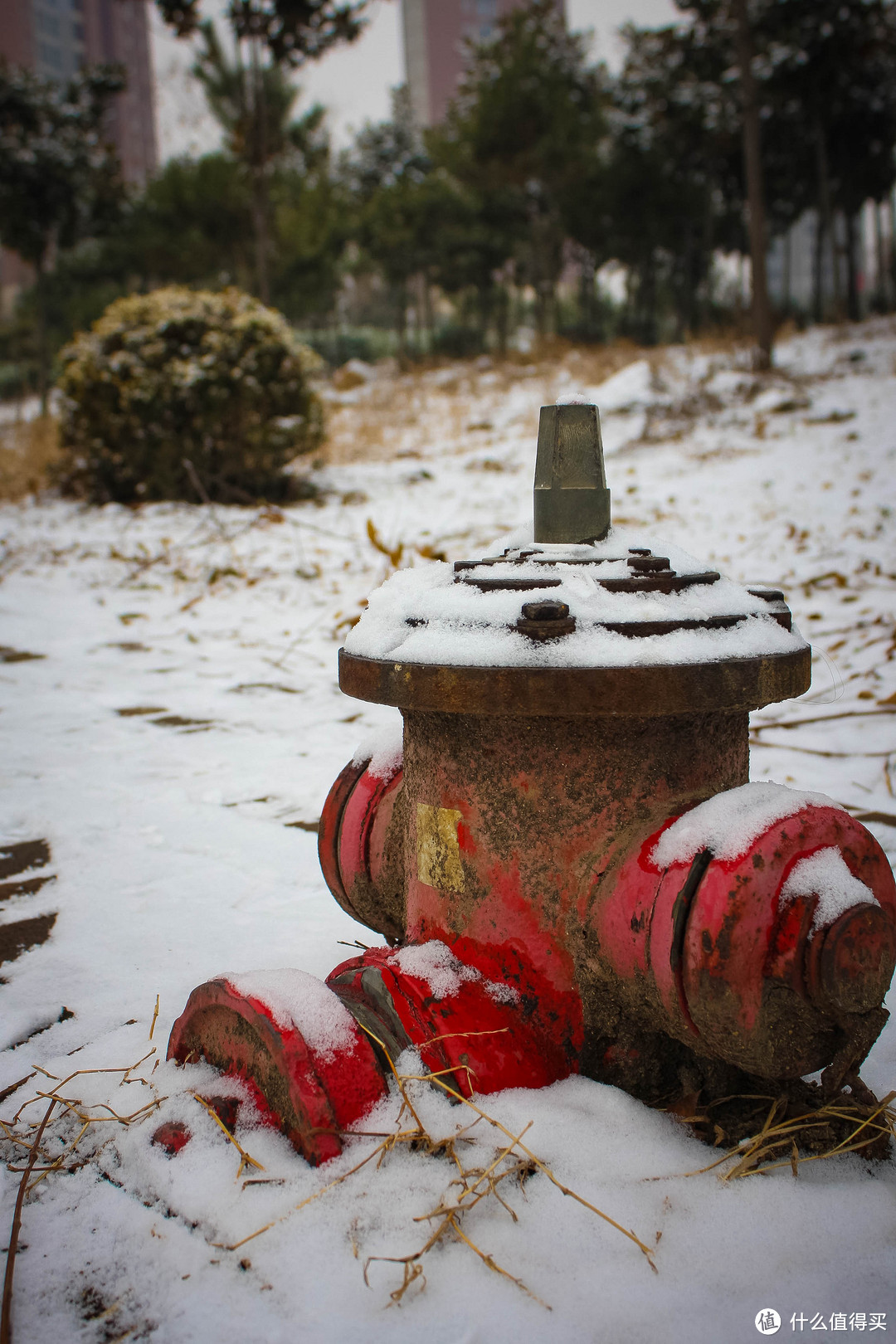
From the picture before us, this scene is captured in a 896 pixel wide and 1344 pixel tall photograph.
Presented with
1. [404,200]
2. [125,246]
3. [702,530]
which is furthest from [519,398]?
[125,246]

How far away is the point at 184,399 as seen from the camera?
656cm

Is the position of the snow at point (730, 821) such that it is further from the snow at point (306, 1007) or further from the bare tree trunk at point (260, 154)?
the bare tree trunk at point (260, 154)

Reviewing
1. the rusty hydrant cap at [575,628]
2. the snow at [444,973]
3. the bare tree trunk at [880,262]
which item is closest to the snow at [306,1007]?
the snow at [444,973]

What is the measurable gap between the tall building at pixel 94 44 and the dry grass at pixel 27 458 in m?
38.6

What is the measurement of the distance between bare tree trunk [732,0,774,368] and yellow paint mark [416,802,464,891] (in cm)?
1006

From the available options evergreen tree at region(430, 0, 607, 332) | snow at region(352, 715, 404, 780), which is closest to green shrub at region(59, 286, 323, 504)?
snow at region(352, 715, 404, 780)

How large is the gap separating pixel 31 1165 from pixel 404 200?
78.3ft

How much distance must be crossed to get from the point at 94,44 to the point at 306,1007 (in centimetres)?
6224

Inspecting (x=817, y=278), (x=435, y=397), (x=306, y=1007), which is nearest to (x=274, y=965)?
(x=306, y=1007)

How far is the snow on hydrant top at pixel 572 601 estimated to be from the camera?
100 centimetres

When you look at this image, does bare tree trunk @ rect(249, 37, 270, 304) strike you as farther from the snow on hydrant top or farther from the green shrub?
the snow on hydrant top

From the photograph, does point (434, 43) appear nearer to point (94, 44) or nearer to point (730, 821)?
point (94, 44)

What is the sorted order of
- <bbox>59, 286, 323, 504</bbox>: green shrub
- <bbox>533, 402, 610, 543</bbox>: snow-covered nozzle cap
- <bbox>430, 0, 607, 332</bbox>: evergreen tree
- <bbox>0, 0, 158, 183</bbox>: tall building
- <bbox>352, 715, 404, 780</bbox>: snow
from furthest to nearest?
<bbox>0, 0, 158, 183</bbox>: tall building
<bbox>430, 0, 607, 332</bbox>: evergreen tree
<bbox>59, 286, 323, 504</bbox>: green shrub
<bbox>352, 715, 404, 780</bbox>: snow
<bbox>533, 402, 610, 543</bbox>: snow-covered nozzle cap

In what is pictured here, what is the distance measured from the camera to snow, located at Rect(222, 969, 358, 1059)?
102cm
